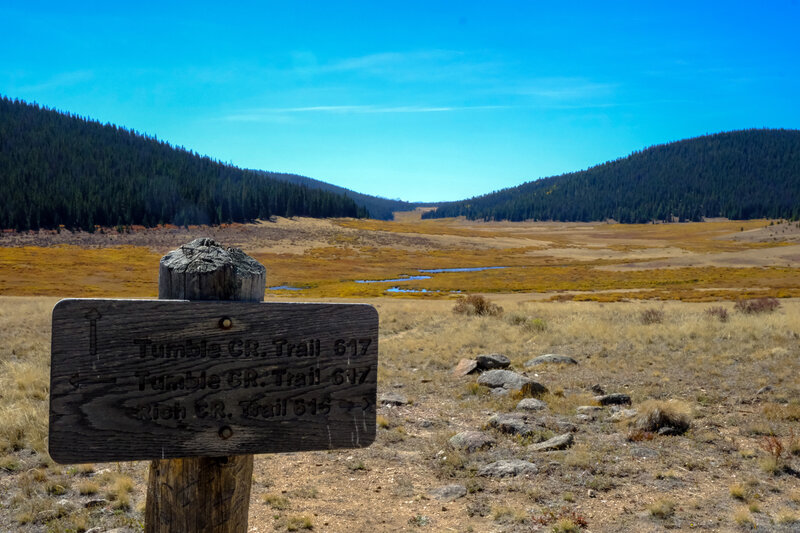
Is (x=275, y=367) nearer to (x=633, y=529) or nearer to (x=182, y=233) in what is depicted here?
(x=633, y=529)

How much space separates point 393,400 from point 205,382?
28.2ft

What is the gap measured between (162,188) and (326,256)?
190 ft

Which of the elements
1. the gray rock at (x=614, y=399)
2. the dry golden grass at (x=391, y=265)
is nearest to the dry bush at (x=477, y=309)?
the gray rock at (x=614, y=399)

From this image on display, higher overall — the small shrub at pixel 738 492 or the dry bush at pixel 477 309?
the small shrub at pixel 738 492

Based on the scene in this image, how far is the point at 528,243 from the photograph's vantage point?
12381 centimetres

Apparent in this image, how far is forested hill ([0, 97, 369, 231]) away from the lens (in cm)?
10138

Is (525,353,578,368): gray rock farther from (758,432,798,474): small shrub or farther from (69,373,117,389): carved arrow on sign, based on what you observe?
(69,373,117,389): carved arrow on sign

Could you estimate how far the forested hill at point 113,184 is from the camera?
3991 inches

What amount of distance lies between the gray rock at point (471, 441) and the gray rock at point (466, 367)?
4.34 metres

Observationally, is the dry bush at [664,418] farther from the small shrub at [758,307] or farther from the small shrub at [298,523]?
the small shrub at [758,307]

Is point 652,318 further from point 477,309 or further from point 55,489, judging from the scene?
point 55,489

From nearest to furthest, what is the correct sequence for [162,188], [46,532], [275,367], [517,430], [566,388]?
[275,367]
[46,532]
[517,430]
[566,388]
[162,188]

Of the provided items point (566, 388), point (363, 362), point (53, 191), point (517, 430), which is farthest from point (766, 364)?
point (53, 191)

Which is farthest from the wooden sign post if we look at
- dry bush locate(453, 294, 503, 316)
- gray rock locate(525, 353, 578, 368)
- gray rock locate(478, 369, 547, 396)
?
dry bush locate(453, 294, 503, 316)
